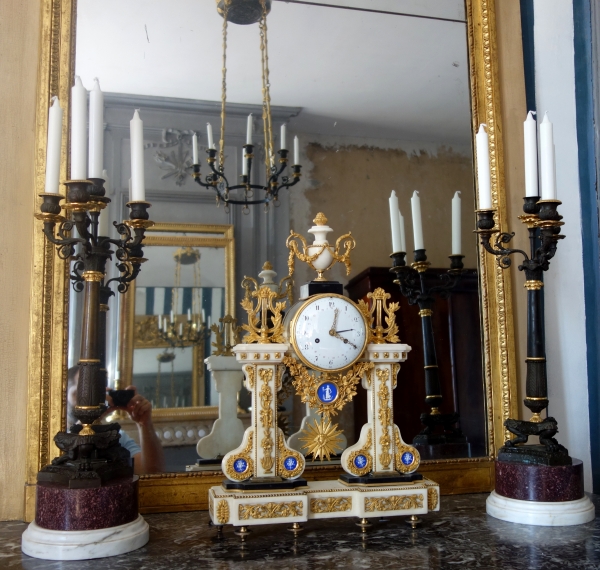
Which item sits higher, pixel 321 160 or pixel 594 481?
pixel 321 160

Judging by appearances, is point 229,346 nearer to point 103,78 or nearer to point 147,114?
point 147,114

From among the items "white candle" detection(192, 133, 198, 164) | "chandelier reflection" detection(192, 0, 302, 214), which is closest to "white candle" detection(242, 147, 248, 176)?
"chandelier reflection" detection(192, 0, 302, 214)

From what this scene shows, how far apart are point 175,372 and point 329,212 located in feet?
1.76

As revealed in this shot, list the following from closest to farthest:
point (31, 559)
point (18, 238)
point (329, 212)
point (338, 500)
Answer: point (31, 559) → point (338, 500) → point (18, 238) → point (329, 212)

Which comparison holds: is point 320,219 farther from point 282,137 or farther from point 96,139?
point 96,139

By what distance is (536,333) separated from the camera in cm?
148

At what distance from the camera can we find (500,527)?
4.51 ft

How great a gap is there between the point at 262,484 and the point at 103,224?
0.69 meters

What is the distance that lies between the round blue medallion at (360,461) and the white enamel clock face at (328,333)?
185 mm

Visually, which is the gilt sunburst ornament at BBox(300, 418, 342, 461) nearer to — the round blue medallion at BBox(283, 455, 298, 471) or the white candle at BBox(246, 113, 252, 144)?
the round blue medallion at BBox(283, 455, 298, 471)

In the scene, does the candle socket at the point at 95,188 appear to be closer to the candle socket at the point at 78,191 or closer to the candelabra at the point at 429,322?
the candle socket at the point at 78,191

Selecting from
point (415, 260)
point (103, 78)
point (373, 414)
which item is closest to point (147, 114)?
point (103, 78)

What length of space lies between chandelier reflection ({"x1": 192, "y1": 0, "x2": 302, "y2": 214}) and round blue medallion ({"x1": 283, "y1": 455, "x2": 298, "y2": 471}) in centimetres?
60

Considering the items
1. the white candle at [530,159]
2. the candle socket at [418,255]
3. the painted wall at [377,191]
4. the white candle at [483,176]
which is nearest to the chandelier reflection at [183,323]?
the painted wall at [377,191]
